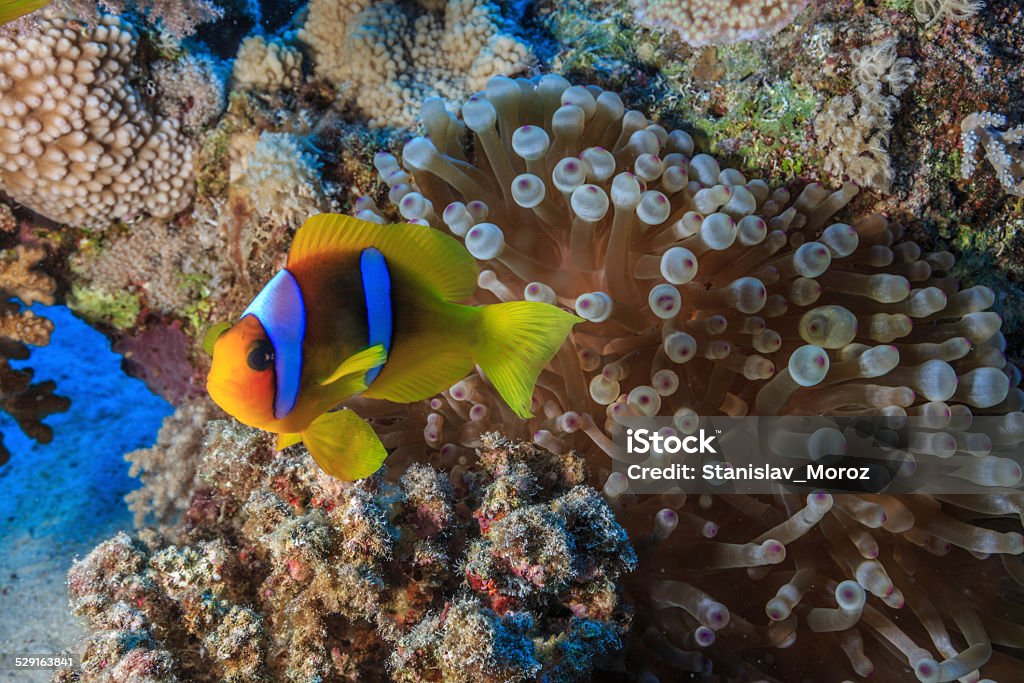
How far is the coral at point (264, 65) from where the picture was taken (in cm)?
339

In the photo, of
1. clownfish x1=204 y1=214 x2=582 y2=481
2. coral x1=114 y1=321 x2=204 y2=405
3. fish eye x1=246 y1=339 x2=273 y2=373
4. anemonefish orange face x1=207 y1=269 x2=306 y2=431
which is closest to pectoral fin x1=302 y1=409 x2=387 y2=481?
clownfish x1=204 y1=214 x2=582 y2=481

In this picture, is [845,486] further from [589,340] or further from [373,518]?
[373,518]

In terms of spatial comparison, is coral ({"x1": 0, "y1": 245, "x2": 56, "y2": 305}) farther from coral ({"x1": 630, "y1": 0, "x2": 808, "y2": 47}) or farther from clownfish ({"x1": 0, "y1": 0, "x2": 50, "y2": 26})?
coral ({"x1": 630, "y1": 0, "x2": 808, "y2": 47})

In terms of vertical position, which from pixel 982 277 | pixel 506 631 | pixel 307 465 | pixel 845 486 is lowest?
pixel 506 631

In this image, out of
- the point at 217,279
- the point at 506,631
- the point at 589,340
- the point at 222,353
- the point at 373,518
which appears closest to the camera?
the point at 222,353

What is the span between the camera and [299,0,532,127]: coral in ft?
10.8

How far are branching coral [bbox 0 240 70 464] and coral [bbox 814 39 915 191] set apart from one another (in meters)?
3.79

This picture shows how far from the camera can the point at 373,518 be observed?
69.2 inches

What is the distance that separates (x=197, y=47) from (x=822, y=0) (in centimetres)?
299

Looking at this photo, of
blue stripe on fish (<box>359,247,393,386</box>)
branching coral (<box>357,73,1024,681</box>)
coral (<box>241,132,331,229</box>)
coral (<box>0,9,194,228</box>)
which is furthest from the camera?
coral (<box>0,9,194,228</box>)

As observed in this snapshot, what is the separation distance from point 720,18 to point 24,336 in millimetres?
3802

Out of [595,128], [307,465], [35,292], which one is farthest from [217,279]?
[595,128]

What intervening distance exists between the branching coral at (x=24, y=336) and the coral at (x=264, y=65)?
1397 mm

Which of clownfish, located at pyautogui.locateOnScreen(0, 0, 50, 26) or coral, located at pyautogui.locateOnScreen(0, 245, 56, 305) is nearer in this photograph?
clownfish, located at pyautogui.locateOnScreen(0, 0, 50, 26)
